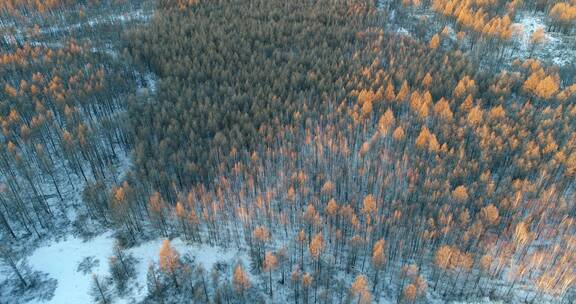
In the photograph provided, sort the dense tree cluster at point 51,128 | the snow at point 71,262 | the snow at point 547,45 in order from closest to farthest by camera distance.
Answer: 1. the snow at point 71,262
2. the dense tree cluster at point 51,128
3. the snow at point 547,45

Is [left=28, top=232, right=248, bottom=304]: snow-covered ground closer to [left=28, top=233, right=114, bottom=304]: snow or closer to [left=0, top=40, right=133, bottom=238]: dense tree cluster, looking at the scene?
[left=28, top=233, right=114, bottom=304]: snow

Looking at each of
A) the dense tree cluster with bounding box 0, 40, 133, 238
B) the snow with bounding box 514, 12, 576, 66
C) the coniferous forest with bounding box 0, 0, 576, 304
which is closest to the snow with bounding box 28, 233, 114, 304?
the coniferous forest with bounding box 0, 0, 576, 304

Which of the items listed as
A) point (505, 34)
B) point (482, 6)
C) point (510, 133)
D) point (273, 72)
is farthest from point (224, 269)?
point (482, 6)

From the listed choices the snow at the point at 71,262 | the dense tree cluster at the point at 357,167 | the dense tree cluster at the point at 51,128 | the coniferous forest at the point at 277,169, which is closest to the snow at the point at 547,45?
the coniferous forest at the point at 277,169

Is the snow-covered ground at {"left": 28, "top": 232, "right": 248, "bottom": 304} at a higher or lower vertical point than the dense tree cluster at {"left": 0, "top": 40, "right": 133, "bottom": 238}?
lower

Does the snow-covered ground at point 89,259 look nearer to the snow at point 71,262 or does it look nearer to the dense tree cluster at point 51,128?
the snow at point 71,262

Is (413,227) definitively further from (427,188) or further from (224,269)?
(224,269)
